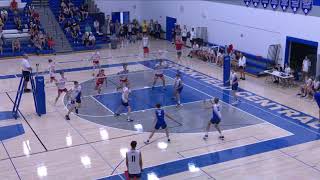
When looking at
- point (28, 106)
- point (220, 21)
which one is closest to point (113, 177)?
point (28, 106)

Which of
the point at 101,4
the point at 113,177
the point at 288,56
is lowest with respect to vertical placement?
the point at 113,177

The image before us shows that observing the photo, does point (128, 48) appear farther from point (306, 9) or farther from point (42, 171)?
point (42, 171)

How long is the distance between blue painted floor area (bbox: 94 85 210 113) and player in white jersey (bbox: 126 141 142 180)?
9.32 metres

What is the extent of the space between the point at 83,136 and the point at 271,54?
15185 millimetres

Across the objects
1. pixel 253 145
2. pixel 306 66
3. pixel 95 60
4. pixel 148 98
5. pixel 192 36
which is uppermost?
pixel 192 36

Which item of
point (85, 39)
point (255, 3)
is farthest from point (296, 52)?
point (85, 39)

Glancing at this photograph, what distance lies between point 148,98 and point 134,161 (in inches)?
447

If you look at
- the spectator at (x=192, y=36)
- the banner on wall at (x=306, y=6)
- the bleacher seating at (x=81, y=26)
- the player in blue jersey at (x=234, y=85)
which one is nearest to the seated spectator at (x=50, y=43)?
the bleacher seating at (x=81, y=26)

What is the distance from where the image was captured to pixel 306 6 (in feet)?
86.1

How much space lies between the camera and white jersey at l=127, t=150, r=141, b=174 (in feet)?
39.7

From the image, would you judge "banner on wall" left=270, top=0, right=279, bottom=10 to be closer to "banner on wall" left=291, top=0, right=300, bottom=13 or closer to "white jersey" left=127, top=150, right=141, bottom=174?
"banner on wall" left=291, top=0, right=300, bottom=13

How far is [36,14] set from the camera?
3831 cm

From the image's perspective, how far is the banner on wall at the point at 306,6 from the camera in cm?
2603

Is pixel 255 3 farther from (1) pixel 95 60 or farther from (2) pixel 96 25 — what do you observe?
(2) pixel 96 25
